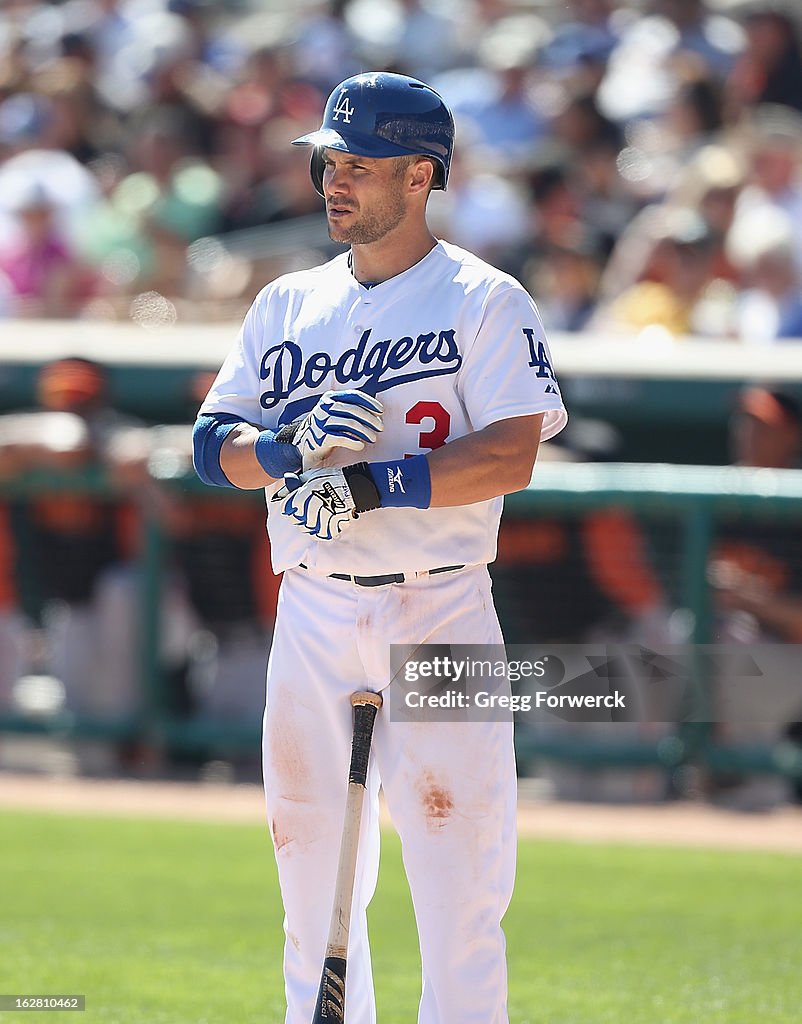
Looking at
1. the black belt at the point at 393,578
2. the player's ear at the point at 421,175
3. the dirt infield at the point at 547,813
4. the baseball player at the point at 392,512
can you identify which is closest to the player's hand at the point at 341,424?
the baseball player at the point at 392,512

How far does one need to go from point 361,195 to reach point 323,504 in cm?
64

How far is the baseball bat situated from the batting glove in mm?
459

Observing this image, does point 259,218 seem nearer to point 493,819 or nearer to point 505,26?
point 505,26

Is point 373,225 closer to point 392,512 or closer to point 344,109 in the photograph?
point 344,109

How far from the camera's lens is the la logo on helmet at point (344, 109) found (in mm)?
3476

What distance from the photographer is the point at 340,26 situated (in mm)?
12625

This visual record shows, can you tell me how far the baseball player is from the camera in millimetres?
3418

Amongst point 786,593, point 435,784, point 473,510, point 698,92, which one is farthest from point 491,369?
point 698,92

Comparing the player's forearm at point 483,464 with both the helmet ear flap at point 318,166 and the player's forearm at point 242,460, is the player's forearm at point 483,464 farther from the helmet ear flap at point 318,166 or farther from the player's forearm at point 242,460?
the helmet ear flap at point 318,166

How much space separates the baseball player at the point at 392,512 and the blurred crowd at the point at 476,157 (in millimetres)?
4980

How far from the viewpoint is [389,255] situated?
11.8 feet

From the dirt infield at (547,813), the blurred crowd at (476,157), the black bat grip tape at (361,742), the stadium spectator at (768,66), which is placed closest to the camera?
the black bat grip tape at (361,742)

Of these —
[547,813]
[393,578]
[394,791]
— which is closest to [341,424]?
[393,578]

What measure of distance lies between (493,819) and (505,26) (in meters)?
9.44
